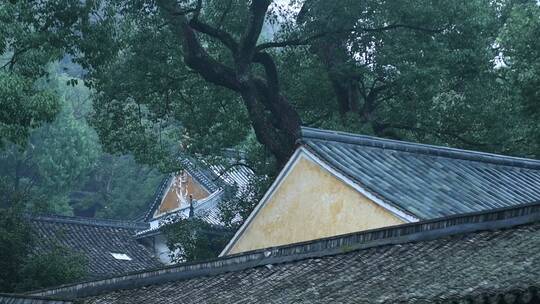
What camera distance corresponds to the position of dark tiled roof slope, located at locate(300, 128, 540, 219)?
1962 centimetres

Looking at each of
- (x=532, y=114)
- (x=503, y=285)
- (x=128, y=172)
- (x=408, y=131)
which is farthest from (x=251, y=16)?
(x=128, y=172)

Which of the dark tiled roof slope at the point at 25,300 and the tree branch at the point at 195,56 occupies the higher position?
the tree branch at the point at 195,56

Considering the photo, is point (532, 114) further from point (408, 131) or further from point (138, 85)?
point (138, 85)

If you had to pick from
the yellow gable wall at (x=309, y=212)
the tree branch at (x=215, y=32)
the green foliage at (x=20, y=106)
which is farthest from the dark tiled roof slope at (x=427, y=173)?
the tree branch at (x=215, y=32)

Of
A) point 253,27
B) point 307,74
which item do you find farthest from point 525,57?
point 253,27

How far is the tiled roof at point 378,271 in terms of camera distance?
10.7 metres

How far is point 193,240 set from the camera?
30.3m

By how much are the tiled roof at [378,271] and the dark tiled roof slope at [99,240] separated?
2335 cm

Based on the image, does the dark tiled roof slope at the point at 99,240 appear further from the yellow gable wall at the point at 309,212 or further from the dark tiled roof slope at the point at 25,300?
the dark tiled roof slope at the point at 25,300

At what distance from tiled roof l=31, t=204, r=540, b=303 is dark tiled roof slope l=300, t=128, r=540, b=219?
5039mm

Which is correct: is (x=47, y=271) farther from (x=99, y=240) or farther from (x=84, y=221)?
(x=84, y=221)

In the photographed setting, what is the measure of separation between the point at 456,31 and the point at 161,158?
27.9ft

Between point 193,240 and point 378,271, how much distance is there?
1811cm

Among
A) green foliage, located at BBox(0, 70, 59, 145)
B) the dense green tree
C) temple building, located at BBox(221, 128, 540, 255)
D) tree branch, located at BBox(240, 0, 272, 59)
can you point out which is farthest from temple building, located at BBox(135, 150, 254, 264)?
green foliage, located at BBox(0, 70, 59, 145)
